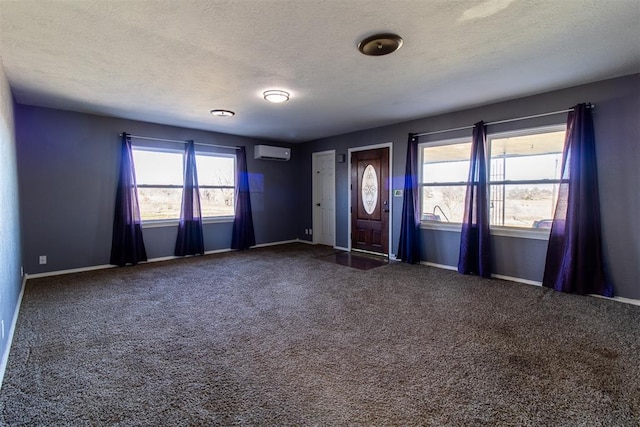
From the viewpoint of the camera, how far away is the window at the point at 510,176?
3.98 metres

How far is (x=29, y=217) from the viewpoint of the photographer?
4.32 m

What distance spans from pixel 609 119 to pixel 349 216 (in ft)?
13.8

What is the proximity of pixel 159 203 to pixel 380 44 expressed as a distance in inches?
185

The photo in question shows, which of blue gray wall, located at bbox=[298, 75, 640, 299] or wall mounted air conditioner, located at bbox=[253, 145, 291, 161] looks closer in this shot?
blue gray wall, located at bbox=[298, 75, 640, 299]

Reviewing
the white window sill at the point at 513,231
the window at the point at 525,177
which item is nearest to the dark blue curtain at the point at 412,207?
the white window sill at the point at 513,231

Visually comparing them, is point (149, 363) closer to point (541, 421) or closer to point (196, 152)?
point (541, 421)

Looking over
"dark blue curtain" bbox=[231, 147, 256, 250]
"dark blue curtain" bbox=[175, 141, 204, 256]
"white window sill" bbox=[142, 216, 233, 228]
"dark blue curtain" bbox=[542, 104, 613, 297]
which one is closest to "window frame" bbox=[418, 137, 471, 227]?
"dark blue curtain" bbox=[542, 104, 613, 297]

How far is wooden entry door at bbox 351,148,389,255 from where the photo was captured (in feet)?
19.0

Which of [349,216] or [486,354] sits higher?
[349,216]

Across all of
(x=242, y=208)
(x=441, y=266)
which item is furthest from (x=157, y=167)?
(x=441, y=266)

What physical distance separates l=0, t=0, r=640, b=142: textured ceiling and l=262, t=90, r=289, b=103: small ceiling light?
148mm

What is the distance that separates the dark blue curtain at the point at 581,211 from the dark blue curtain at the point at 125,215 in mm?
6251

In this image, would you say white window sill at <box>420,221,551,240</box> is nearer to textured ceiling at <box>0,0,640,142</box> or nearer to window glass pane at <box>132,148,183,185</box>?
textured ceiling at <box>0,0,640,142</box>

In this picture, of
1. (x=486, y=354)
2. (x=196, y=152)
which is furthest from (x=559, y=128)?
(x=196, y=152)
